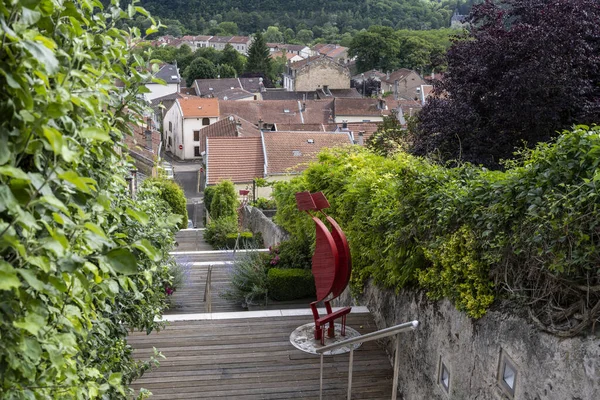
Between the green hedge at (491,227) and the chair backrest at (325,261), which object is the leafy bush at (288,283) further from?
the chair backrest at (325,261)

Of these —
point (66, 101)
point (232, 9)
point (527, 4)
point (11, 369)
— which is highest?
point (232, 9)

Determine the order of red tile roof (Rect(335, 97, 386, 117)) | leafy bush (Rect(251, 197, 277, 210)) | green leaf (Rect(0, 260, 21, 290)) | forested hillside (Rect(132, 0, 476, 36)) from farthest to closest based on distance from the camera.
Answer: forested hillside (Rect(132, 0, 476, 36)) → red tile roof (Rect(335, 97, 386, 117)) → leafy bush (Rect(251, 197, 277, 210)) → green leaf (Rect(0, 260, 21, 290))

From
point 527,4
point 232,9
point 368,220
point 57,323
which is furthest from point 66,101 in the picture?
point 232,9

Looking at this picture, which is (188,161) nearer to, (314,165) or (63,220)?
(314,165)

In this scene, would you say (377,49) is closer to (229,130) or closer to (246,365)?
(229,130)

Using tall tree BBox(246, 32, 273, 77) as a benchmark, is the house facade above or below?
below

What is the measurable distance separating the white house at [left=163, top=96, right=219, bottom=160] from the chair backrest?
137ft

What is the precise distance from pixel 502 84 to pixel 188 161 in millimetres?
39009

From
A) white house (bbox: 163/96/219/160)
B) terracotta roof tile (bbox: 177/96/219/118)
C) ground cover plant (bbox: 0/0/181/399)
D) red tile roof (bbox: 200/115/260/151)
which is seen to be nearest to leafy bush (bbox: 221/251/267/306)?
ground cover plant (bbox: 0/0/181/399)

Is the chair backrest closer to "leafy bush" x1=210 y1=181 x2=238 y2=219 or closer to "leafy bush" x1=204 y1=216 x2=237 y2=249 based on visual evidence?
"leafy bush" x1=204 y1=216 x2=237 y2=249

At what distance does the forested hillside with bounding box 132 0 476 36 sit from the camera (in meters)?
127

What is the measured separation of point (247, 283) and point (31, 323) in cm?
766

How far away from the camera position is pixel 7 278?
5.56ft

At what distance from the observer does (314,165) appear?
961 centimetres
